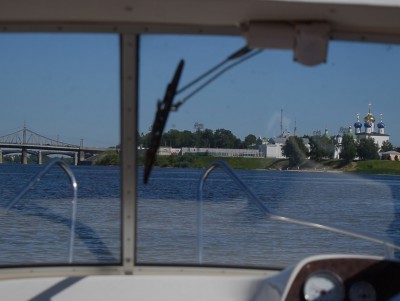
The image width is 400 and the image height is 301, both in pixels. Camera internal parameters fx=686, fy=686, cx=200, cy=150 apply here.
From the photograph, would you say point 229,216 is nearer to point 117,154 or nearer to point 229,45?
point 117,154

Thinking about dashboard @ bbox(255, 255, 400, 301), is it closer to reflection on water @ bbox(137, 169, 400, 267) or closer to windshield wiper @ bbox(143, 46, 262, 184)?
reflection on water @ bbox(137, 169, 400, 267)

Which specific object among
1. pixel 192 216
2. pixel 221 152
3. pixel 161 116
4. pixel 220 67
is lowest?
pixel 192 216

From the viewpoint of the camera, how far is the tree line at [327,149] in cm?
302

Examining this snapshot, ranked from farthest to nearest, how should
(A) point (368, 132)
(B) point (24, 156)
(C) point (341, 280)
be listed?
(B) point (24, 156) → (A) point (368, 132) → (C) point (341, 280)

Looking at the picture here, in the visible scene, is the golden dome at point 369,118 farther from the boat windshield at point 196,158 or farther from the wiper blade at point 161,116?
the wiper blade at point 161,116

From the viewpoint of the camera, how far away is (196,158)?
324 centimetres

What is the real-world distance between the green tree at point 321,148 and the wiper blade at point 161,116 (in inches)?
27.9

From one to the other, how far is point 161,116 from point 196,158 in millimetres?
437

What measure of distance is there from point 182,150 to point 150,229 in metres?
0.52

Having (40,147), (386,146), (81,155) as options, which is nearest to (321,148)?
(386,146)

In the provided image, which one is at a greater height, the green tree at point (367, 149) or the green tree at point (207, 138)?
the green tree at point (207, 138)

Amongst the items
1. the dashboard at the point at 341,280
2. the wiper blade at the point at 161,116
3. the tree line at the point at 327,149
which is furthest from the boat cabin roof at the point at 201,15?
the dashboard at the point at 341,280

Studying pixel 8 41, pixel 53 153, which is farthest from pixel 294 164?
pixel 8 41

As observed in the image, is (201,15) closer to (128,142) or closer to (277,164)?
(128,142)
